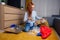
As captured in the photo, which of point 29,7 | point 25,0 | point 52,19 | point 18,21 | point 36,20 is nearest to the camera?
point 29,7

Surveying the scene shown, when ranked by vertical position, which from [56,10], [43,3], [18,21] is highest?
[43,3]

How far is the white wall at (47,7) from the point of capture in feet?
12.0

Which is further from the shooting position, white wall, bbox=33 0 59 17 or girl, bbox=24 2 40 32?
white wall, bbox=33 0 59 17

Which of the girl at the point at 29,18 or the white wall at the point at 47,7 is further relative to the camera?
the white wall at the point at 47,7

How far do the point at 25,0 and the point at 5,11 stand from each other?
154cm

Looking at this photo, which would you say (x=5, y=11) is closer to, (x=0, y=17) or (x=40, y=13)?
(x=0, y=17)

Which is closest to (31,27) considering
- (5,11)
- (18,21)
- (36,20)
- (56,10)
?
(36,20)

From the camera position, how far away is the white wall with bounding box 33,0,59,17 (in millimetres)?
3662

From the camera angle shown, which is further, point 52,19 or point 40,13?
point 40,13

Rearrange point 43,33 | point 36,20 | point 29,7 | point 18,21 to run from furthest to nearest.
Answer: point 18,21, point 36,20, point 29,7, point 43,33

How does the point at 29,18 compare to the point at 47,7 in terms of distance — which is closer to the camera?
the point at 29,18

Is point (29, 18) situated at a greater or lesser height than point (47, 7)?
lesser

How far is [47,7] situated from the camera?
145 inches

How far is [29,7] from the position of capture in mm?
1971
